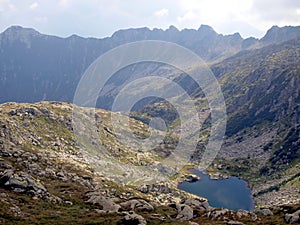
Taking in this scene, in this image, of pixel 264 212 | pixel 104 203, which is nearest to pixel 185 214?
pixel 264 212

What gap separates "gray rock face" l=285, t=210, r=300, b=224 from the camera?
2948 inches

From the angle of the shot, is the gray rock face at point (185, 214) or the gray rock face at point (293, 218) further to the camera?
the gray rock face at point (185, 214)

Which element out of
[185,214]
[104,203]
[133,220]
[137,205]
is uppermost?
[133,220]

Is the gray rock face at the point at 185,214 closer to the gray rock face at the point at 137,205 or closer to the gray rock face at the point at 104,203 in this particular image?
the gray rock face at the point at 137,205

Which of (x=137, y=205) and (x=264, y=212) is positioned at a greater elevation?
(x=264, y=212)

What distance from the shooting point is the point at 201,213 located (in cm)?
8619

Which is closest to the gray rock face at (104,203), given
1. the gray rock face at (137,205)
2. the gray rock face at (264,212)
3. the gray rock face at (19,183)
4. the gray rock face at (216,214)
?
the gray rock face at (137,205)

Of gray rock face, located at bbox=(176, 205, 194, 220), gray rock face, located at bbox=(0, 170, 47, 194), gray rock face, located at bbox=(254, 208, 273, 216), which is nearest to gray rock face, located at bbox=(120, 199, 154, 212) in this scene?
gray rock face, located at bbox=(176, 205, 194, 220)

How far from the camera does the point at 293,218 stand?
7556 cm

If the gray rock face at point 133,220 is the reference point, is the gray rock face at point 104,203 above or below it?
below

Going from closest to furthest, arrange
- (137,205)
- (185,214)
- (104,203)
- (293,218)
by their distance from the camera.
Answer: (293,218)
(185,214)
(104,203)
(137,205)

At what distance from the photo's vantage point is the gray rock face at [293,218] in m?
74.9

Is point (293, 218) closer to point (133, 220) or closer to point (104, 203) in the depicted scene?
point (133, 220)

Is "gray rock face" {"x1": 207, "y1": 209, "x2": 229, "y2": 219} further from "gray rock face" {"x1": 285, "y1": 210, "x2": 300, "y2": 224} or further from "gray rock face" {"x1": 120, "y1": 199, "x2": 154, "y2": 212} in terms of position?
"gray rock face" {"x1": 120, "y1": 199, "x2": 154, "y2": 212}
